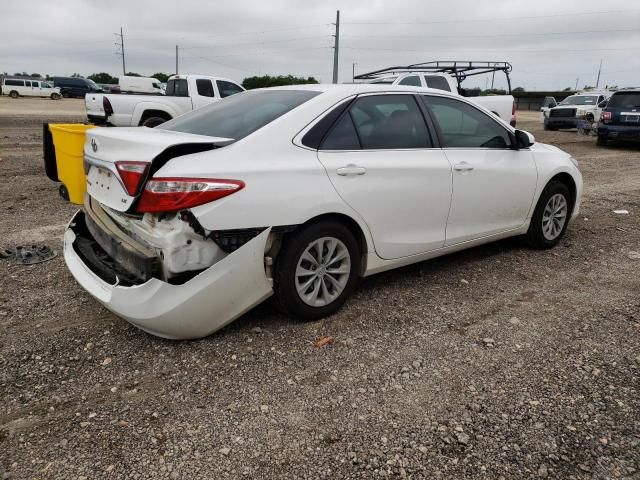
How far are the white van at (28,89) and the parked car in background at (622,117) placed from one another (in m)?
40.5

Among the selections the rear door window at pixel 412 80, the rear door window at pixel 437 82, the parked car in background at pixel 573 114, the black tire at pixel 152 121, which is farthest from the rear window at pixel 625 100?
the black tire at pixel 152 121

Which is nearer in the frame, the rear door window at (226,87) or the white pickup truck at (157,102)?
the white pickup truck at (157,102)

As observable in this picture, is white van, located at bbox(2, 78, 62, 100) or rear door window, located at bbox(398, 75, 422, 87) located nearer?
rear door window, located at bbox(398, 75, 422, 87)

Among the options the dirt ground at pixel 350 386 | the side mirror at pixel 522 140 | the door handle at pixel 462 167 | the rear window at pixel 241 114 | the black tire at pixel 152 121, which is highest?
the rear window at pixel 241 114

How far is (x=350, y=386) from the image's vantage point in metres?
2.81

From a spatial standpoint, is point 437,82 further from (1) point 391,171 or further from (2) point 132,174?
(2) point 132,174

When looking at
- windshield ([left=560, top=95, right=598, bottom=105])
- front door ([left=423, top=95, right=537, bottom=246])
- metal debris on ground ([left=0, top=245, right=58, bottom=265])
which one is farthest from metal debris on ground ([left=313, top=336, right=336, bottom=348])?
windshield ([left=560, top=95, right=598, bottom=105])

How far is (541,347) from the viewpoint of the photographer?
3236 millimetres

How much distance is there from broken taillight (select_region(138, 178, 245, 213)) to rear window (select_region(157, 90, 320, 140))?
52 centimetres

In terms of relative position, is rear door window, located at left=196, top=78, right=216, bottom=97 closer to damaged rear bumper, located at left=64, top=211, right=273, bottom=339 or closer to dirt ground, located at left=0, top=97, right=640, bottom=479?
dirt ground, located at left=0, top=97, right=640, bottom=479

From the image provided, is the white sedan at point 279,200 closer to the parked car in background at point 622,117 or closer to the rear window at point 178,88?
the rear window at point 178,88

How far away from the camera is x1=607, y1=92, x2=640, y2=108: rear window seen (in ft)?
45.7

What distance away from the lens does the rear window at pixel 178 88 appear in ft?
43.3

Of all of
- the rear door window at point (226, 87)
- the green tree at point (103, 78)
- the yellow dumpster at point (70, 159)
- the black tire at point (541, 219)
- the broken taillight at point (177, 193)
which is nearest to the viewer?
the broken taillight at point (177, 193)
